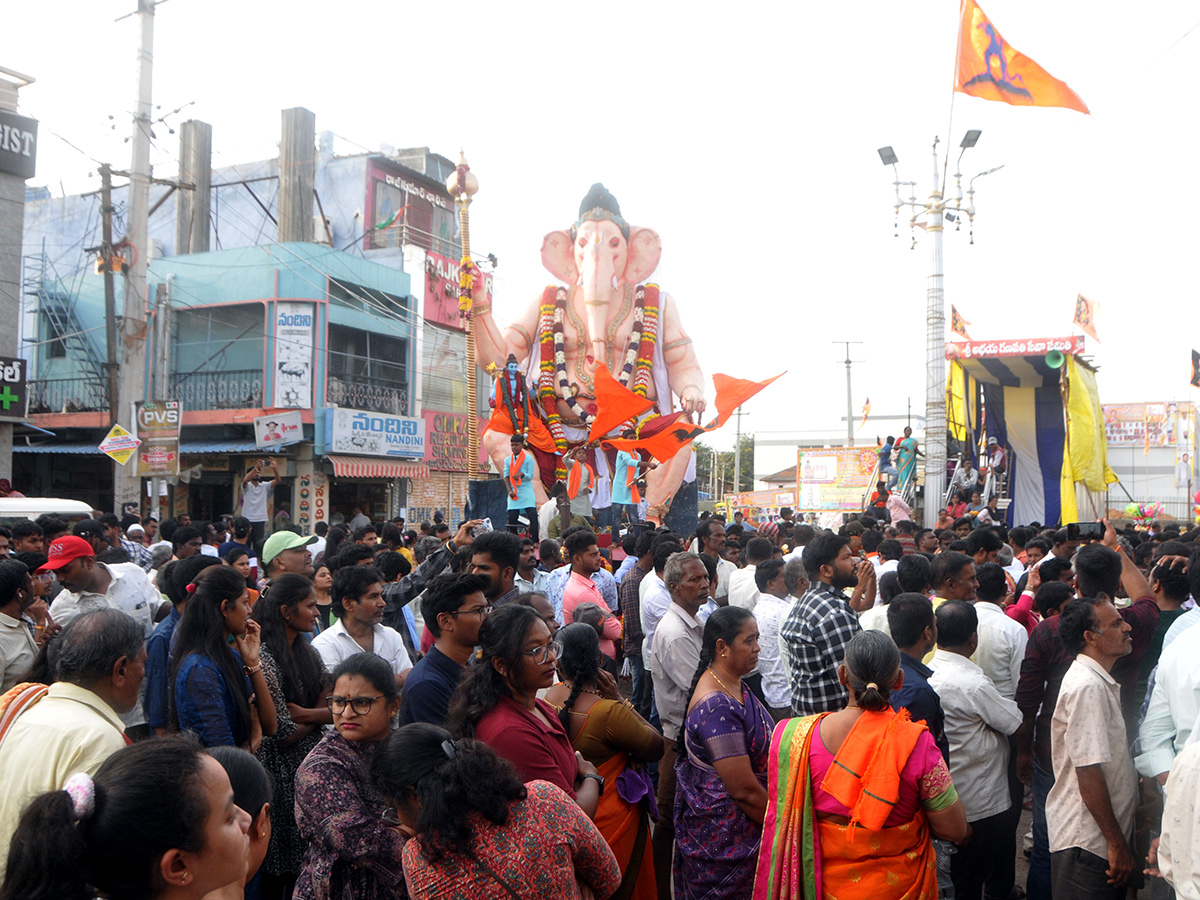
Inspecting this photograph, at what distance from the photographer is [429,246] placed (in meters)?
25.2

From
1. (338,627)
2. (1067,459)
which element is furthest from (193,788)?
(1067,459)

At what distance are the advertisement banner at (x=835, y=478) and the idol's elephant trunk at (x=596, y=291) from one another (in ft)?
35.8

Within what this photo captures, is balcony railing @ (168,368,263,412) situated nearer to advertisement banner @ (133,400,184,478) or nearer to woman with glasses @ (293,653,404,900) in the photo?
advertisement banner @ (133,400,184,478)

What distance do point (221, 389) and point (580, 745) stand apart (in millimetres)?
19429

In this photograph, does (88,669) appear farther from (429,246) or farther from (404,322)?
(429,246)

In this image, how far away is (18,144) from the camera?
14.5m

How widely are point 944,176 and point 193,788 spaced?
14625mm

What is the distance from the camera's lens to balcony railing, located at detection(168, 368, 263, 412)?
20250 millimetres

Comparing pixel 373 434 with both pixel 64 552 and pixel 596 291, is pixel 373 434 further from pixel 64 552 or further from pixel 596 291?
pixel 64 552

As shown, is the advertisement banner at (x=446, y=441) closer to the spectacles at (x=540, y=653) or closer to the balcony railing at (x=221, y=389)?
the balcony railing at (x=221, y=389)

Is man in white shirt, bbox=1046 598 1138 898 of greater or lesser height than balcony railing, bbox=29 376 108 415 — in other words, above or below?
below

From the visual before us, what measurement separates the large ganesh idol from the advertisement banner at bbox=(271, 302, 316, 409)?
9.35 metres

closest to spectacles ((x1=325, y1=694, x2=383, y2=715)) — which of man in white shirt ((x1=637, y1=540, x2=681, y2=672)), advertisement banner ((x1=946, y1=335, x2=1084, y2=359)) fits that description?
man in white shirt ((x1=637, y1=540, x2=681, y2=672))

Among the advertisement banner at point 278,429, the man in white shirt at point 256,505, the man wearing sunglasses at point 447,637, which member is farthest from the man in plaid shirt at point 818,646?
the advertisement banner at point 278,429
